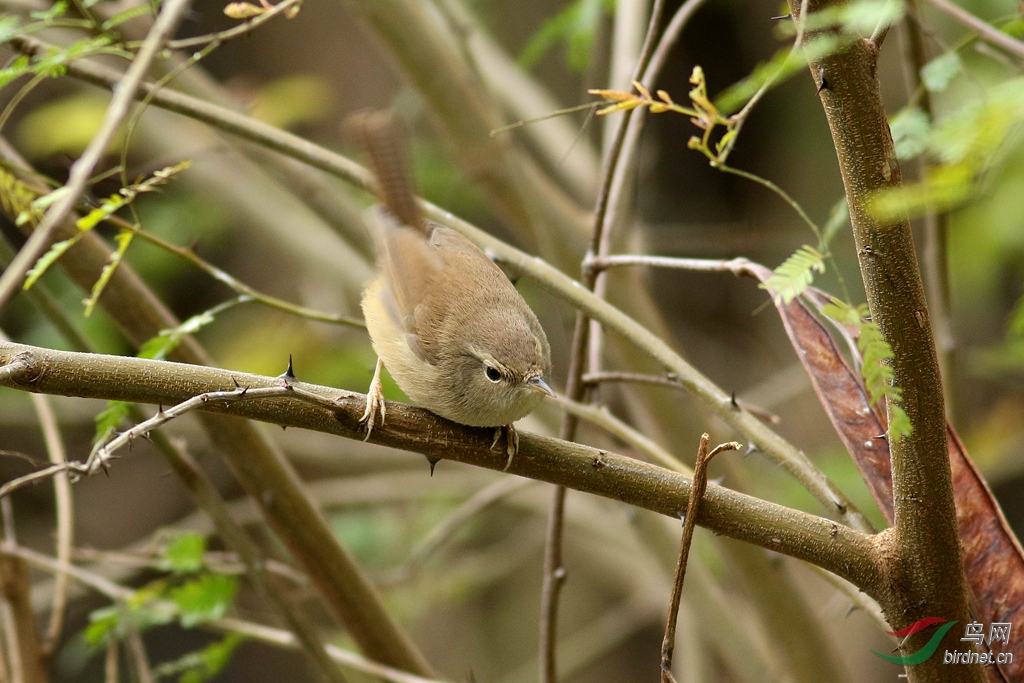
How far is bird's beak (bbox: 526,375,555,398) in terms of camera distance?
2.45 meters

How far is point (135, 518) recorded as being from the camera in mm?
7926

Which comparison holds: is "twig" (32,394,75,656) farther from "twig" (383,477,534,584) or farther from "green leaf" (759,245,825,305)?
"green leaf" (759,245,825,305)

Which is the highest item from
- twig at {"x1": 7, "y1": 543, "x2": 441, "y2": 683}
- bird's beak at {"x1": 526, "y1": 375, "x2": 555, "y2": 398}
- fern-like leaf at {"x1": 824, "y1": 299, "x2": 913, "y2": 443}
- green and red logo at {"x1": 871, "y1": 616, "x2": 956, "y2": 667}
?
bird's beak at {"x1": 526, "y1": 375, "x2": 555, "y2": 398}

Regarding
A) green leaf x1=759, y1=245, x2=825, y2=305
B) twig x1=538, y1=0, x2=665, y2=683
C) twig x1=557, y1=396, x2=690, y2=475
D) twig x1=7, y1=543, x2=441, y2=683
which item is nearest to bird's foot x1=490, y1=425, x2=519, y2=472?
twig x1=557, y1=396, x2=690, y2=475

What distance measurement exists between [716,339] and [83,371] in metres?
6.29

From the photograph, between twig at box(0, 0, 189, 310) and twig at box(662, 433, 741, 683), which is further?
twig at box(662, 433, 741, 683)

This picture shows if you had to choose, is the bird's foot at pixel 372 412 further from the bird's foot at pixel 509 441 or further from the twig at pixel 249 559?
the twig at pixel 249 559

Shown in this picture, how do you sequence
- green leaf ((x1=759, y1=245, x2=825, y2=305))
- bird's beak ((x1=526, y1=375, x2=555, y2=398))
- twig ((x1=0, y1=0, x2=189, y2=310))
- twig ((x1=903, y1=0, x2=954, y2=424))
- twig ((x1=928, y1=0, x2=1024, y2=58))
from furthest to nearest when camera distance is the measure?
twig ((x1=903, y1=0, x2=954, y2=424)) → bird's beak ((x1=526, y1=375, x2=555, y2=398)) → twig ((x1=928, y1=0, x2=1024, y2=58)) → green leaf ((x1=759, y1=245, x2=825, y2=305)) → twig ((x1=0, y1=0, x2=189, y2=310))

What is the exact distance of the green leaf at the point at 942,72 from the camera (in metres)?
2.41

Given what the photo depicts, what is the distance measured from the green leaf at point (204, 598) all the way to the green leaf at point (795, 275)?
7.54ft

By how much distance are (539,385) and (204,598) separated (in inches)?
61.6

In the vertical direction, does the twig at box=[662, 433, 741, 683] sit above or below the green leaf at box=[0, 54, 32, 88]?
below

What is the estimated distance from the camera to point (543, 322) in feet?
22.9

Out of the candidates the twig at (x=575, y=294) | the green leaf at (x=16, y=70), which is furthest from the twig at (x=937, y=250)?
the green leaf at (x=16, y=70)
